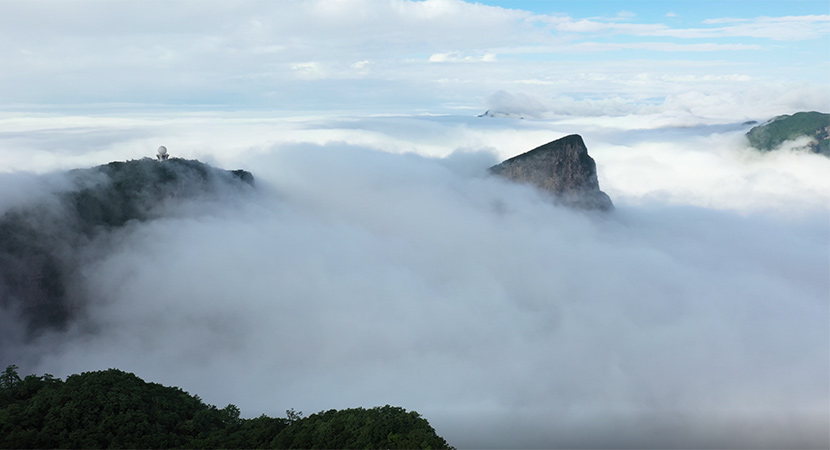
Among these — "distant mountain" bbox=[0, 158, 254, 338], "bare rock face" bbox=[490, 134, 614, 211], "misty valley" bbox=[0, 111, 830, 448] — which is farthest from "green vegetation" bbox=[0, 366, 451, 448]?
"bare rock face" bbox=[490, 134, 614, 211]

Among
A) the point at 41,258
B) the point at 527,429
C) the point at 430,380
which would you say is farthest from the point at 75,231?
the point at 527,429

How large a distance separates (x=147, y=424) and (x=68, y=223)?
219 feet

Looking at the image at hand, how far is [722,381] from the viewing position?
86688 mm

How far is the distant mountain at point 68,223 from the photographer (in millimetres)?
79938

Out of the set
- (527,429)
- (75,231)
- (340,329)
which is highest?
(75,231)

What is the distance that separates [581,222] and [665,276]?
2589 centimetres

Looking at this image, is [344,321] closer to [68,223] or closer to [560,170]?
[68,223]

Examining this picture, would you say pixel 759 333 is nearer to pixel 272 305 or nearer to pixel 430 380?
pixel 430 380

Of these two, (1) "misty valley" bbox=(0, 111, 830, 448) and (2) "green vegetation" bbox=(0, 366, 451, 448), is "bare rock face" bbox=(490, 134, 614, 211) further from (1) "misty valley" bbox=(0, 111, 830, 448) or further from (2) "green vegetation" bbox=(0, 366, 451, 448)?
(2) "green vegetation" bbox=(0, 366, 451, 448)

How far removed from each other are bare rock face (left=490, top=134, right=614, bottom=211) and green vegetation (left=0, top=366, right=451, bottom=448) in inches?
4508

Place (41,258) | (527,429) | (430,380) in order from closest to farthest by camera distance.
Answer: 1. (527,429)
2. (430,380)
3. (41,258)

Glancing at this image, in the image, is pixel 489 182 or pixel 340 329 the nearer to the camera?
pixel 340 329

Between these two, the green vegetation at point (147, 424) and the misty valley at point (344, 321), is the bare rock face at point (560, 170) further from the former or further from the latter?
the green vegetation at point (147, 424)

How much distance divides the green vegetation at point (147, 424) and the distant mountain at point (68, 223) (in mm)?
46672
